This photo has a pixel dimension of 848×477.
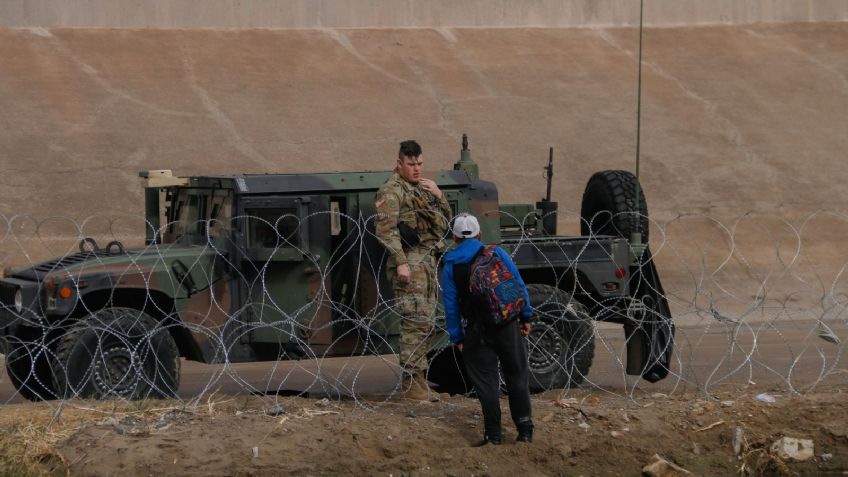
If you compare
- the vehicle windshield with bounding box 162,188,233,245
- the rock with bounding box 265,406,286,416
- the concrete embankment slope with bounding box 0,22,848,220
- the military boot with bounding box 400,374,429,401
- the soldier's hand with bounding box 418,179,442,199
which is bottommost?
the rock with bounding box 265,406,286,416

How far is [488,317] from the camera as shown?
838 centimetres

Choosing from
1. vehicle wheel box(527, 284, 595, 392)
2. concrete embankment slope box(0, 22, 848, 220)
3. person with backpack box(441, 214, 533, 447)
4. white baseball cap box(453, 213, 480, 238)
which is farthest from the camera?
concrete embankment slope box(0, 22, 848, 220)

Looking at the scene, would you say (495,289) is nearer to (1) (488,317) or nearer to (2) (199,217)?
(1) (488,317)

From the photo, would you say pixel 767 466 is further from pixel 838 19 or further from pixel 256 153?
pixel 838 19

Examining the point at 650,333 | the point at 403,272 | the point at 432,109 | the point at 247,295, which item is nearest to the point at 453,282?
the point at 403,272

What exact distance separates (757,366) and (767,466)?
4367mm

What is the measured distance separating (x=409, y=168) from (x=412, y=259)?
64 cm

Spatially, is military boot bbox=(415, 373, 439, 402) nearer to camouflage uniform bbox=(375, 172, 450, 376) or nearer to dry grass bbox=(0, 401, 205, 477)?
camouflage uniform bbox=(375, 172, 450, 376)

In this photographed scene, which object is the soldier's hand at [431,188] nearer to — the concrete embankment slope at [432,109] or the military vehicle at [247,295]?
the military vehicle at [247,295]

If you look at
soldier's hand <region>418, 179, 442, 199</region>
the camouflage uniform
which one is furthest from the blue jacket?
soldier's hand <region>418, 179, 442, 199</region>

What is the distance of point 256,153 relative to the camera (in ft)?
92.8

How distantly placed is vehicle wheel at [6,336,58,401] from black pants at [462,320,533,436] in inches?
125

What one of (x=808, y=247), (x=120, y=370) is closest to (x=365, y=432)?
(x=120, y=370)

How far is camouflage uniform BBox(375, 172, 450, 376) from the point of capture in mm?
9781
